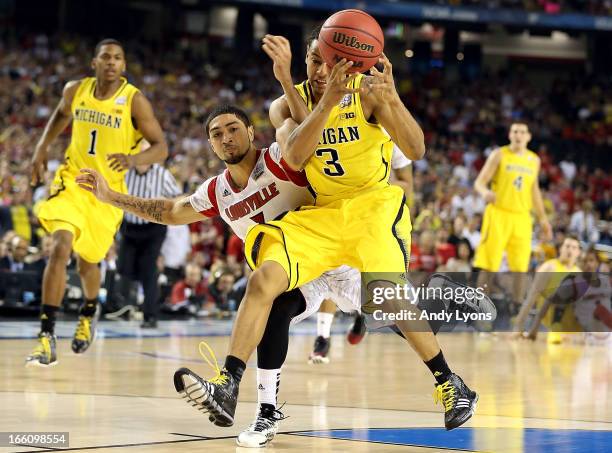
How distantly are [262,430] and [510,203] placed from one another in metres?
7.96

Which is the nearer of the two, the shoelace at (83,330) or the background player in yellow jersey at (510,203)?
the shoelace at (83,330)

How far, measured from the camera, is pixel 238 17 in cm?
3162

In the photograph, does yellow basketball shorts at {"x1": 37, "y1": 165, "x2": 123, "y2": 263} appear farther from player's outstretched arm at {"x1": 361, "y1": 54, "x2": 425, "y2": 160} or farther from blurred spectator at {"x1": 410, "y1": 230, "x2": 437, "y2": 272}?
blurred spectator at {"x1": 410, "y1": 230, "x2": 437, "y2": 272}

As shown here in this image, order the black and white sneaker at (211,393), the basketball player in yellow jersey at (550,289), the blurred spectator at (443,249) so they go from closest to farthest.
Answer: the black and white sneaker at (211,393), the basketball player in yellow jersey at (550,289), the blurred spectator at (443,249)

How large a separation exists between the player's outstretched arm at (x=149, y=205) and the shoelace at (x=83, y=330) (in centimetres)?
277

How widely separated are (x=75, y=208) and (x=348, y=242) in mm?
3492

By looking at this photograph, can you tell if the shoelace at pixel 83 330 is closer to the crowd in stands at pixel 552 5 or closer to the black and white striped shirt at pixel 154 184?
the black and white striped shirt at pixel 154 184

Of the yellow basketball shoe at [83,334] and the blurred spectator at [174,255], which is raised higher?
the blurred spectator at [174,255]

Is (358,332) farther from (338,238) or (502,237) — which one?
(338,238)

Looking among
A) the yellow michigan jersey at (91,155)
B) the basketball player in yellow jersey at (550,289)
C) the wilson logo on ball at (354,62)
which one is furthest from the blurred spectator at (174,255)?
the wilson logo on ball at (354,62)

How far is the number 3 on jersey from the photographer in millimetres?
5523

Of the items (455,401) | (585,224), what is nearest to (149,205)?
(455,401)

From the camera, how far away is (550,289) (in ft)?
40.7

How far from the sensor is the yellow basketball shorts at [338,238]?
5367mm
